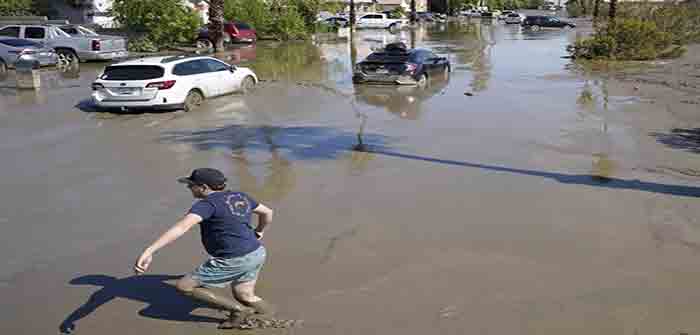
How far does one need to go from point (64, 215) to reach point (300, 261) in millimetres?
3622

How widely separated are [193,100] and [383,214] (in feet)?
31.8

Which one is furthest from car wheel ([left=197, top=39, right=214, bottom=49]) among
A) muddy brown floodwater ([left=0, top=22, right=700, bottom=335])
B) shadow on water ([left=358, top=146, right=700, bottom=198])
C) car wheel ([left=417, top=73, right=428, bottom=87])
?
shadow on water ([left=358, top=146, right=700, bottom=198])

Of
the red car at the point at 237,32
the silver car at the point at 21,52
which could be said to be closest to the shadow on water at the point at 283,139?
the silver car at the point at 21,52

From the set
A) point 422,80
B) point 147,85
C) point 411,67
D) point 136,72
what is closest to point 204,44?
point 422,80

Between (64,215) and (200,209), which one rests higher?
(200,209)

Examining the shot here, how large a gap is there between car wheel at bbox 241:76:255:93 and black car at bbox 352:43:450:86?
11.8 feet

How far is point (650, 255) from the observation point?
696 cm

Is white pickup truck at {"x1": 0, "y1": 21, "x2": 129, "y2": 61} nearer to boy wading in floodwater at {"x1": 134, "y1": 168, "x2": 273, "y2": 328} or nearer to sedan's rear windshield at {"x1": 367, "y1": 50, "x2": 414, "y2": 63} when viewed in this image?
sedan's rear windshield at {"x1": 367, "y1": 50, "x2": 414, "y2": 63}

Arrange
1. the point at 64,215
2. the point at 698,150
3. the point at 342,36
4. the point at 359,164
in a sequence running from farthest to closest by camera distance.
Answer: the point at 342,36, the point at 698,150, the point at 359,164, the point at 64,215

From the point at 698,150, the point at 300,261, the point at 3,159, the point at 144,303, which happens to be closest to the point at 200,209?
the point at 144,303

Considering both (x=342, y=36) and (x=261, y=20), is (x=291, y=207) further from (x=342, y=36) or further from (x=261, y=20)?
(x=342, y=36)

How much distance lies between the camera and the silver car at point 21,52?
25.0 meters

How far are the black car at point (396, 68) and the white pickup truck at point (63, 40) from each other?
1355 centimetres

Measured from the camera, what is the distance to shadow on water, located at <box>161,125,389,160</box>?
12.1 meters
